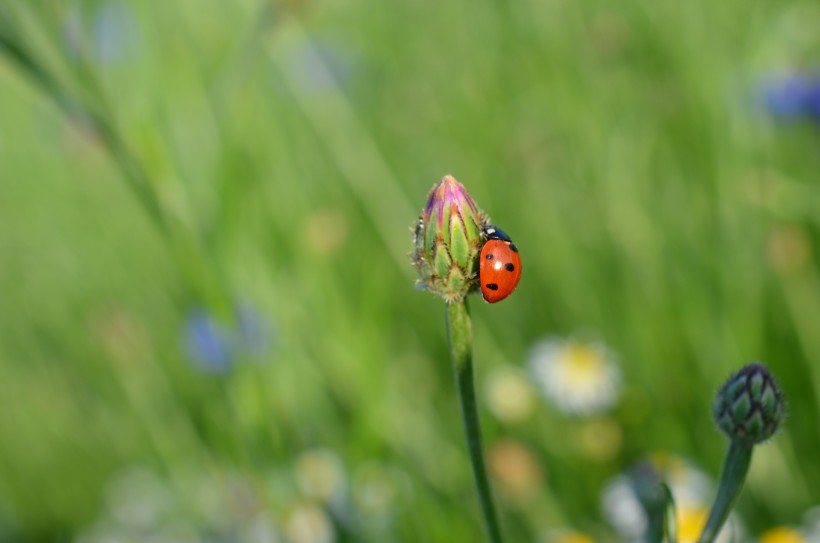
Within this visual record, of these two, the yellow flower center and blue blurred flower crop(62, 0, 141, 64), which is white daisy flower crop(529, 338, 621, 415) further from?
blue blurred flower crop(62, 0, 141, 64)

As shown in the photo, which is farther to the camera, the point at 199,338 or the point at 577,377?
the point at 199,338

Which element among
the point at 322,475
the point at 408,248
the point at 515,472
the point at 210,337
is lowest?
the point at 515,472

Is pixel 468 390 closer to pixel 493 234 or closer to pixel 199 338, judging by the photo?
pixel 493 234

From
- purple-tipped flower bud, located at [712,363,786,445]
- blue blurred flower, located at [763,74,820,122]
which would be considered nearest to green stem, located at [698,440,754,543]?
purple-tipped flower bud, located at [712,363,786,445]

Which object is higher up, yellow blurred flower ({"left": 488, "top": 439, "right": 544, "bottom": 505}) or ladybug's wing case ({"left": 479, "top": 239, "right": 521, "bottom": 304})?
yellow blurred flower ({"left": 488, "top": 439, "right": 544, "bottom": 505})

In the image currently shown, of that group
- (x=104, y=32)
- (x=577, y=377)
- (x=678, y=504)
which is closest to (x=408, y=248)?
(x=577, y=377)

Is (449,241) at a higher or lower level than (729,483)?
higher
